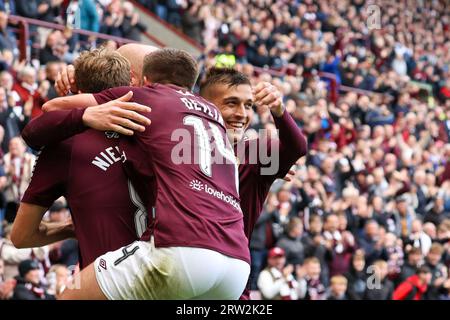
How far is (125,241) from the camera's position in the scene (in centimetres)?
433

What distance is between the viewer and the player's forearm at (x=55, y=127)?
4.25m

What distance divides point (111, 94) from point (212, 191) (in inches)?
26.5

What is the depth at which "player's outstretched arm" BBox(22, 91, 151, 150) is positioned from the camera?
417 cm

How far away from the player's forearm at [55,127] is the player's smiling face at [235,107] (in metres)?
1.05

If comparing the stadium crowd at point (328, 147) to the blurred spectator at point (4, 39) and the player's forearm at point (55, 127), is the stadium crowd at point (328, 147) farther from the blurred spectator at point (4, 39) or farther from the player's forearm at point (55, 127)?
the player's forearm at point (55, 127)

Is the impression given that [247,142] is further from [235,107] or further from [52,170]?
[52,170]

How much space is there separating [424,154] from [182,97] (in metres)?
15.2

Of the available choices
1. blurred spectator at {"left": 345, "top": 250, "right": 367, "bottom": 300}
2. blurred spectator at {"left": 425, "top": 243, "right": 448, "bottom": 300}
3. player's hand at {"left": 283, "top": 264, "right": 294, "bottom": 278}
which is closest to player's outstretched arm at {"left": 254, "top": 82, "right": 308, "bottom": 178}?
player's hand at {"left": 283, "top": 264, "right": 294, "bottom": 278}

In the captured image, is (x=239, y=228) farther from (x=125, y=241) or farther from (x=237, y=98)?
(x=237, y=98)

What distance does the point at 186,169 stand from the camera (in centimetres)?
413

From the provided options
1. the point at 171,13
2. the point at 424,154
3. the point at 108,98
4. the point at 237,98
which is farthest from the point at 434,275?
the point at 108,98

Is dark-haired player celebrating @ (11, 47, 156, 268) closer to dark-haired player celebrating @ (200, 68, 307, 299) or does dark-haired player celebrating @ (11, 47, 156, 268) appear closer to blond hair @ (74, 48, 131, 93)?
blond hair @ (74, 48, 131, 93)

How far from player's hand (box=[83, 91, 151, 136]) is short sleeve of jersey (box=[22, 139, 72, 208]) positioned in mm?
290

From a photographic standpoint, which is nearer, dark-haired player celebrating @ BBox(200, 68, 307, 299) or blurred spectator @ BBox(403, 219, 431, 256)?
dark-haired player celebrating @ BBox(200, 68, 307, 299)
